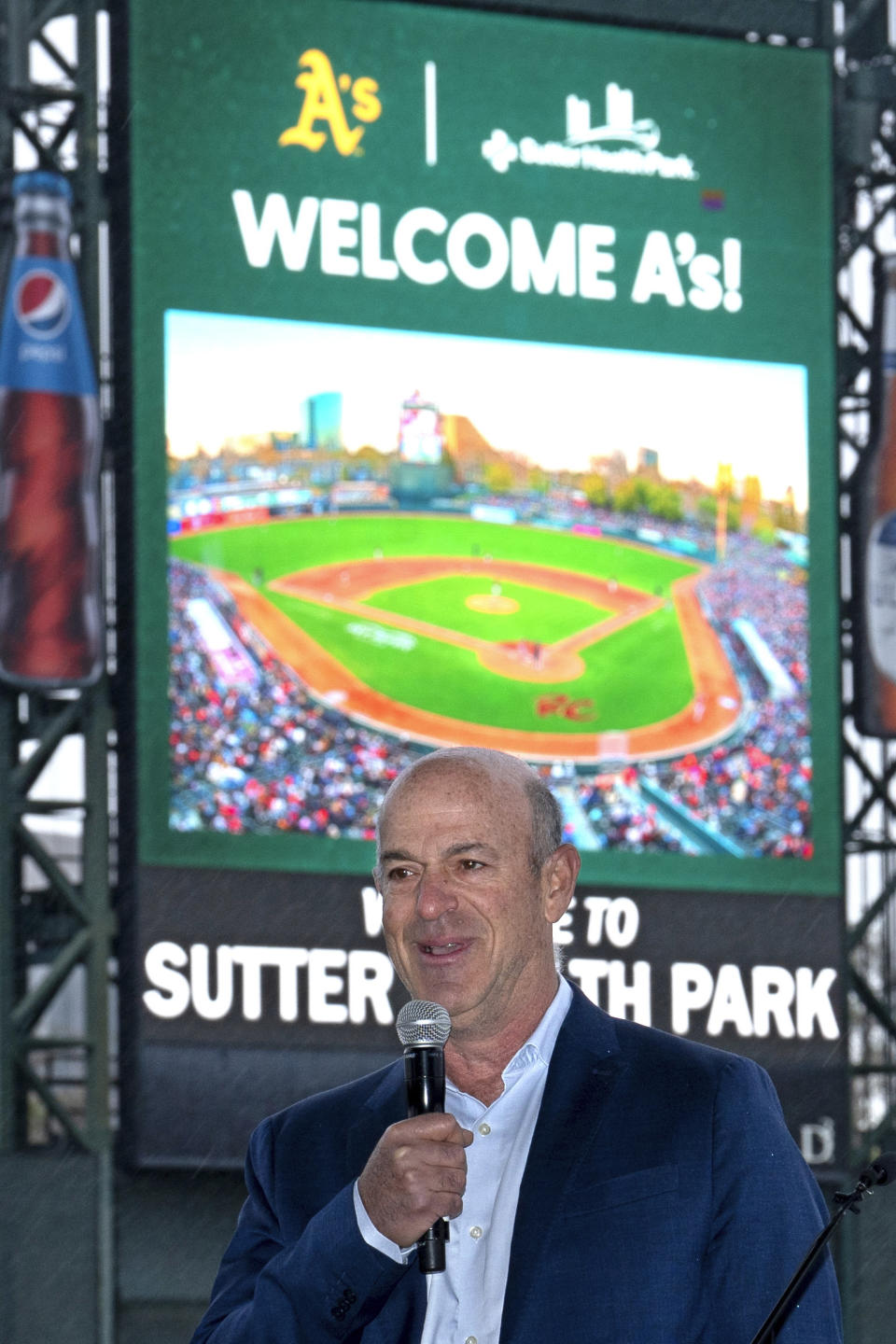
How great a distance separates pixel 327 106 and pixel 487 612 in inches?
76.6

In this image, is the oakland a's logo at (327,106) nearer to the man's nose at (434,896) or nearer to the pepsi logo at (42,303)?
the pepsi logo at (42,303)

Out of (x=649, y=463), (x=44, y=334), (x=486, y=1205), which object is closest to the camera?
(x=486, y=1205)

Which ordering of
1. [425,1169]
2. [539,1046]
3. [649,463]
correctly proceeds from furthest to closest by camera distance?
1. [649,463]
2. [539,1046]
3. [425,1169]

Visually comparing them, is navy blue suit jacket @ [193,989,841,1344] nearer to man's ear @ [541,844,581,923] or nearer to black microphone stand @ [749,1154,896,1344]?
black microphone stand @ [749,1154,896,1344]

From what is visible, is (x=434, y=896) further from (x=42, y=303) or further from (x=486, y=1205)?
(x=42, y=303)

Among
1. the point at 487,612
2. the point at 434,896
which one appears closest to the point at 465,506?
the point at 487,612

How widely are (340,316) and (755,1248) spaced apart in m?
6.53

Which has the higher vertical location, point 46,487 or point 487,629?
point 46,487

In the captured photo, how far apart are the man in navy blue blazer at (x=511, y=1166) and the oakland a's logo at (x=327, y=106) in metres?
6.30

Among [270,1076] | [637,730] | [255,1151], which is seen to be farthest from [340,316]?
[255,1151]

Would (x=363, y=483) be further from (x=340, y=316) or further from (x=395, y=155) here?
(x=395, y=155)

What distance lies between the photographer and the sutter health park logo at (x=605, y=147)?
899 centimetres

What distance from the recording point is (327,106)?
28.5 feet

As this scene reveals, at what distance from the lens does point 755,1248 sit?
2.44 m
